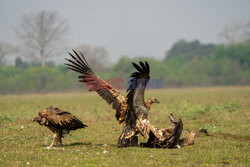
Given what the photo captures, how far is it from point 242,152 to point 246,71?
59.5 metres

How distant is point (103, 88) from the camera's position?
995 centimetres

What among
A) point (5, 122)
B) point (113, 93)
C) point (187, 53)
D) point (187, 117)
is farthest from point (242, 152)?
point (187, 53)

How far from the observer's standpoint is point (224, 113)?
1828 centimetres

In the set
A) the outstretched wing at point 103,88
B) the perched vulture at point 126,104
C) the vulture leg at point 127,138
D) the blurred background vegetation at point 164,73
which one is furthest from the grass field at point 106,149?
the blurred background vegetation at point 164,73

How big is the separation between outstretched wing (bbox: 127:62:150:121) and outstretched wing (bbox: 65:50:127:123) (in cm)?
27

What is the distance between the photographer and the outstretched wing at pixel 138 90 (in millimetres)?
8680

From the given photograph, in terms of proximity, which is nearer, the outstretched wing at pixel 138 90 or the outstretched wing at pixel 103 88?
the outstretched wing at pixel 138 90

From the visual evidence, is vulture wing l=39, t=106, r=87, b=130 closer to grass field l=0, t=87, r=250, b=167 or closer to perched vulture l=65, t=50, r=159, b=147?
grass field l=0, t=87, r=250, b=167

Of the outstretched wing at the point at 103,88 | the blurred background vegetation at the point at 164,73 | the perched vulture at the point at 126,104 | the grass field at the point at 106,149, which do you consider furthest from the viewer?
the blurred background vegetation at the point at 164,73

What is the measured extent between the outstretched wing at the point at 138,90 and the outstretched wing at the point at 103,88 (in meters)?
0.27

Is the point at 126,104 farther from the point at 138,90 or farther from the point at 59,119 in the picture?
the point at 59,119

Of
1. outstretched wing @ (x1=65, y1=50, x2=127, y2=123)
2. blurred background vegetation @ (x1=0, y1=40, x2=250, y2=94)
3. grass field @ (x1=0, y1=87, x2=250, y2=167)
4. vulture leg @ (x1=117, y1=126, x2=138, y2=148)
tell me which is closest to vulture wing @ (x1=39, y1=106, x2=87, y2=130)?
grass field @ (x1=0, y1=87, x2=250, y2=167)

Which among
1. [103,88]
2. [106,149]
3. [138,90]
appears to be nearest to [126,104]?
[138,90]

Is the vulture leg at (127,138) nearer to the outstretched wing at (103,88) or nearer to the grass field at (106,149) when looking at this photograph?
the grass field at (106,149)
